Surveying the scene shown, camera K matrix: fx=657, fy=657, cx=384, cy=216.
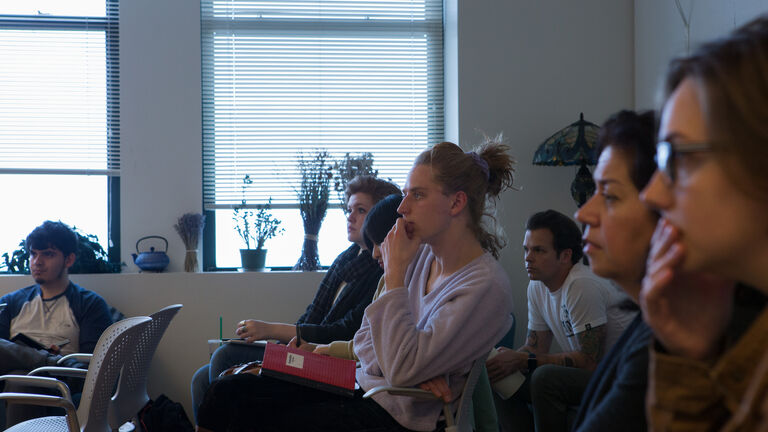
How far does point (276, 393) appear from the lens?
2.01 m

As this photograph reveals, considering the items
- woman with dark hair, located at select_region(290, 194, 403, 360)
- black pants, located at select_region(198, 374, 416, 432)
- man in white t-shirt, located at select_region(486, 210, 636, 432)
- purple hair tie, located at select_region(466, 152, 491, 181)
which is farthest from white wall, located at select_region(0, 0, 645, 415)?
black pants, located at select_region(198, 374, 416, 432)

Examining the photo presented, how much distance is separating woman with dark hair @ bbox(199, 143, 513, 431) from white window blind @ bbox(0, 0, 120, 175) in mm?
2954

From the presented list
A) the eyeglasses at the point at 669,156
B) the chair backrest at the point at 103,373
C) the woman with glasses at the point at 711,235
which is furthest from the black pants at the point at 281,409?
the eyeglasses at the point at 669,156

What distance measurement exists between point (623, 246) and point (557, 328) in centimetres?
192

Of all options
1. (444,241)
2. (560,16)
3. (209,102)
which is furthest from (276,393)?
(560,16)

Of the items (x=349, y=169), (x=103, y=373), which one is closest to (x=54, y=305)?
(x=103, y=373)

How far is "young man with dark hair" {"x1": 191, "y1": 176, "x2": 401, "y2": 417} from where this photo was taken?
2.88m

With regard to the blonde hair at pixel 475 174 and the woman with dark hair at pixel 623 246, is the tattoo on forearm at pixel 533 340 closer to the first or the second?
the blonde hair at pixel 475 174

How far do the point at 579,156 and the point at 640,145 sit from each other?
268 cm

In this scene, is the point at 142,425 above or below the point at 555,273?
below

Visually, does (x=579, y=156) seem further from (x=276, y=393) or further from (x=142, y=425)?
(x=142, y=425)

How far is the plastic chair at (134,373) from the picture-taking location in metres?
2.72

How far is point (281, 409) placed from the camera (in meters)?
2.00

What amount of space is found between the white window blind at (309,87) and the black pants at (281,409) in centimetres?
259
